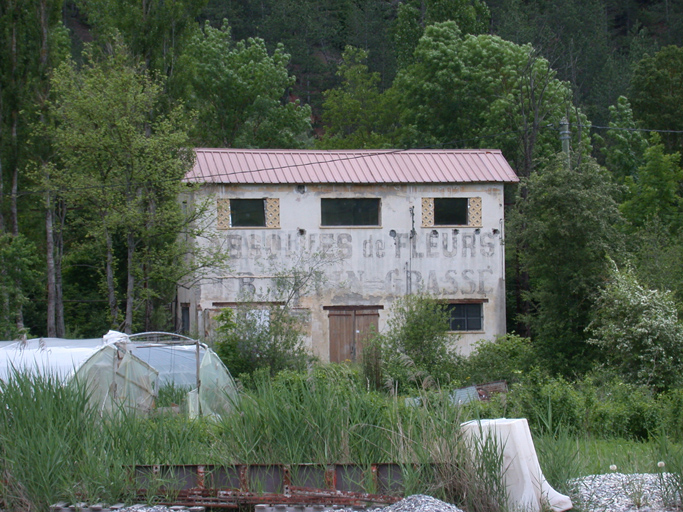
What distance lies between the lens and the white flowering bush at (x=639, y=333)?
1780 cm

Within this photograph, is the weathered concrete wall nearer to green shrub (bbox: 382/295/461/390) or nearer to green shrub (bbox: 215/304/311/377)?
green shrub (bbox: 215/304/311/377)

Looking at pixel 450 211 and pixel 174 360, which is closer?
pixel 174 360

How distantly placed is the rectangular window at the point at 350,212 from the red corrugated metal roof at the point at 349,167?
0.76 metres

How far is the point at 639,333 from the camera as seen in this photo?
707 inches

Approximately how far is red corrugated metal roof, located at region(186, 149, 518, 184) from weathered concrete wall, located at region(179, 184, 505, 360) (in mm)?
333

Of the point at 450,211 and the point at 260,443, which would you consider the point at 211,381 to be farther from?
the point at 450,211

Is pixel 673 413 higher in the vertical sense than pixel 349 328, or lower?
lower

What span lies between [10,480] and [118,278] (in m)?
22.3

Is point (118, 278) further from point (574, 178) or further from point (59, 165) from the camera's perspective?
point (574, 178)

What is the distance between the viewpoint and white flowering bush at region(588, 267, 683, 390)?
1780 cm

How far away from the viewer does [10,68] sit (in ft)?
77.6

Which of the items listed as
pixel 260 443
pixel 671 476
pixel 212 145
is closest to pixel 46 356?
pixel 260 443

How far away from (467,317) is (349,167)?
21.0 ft

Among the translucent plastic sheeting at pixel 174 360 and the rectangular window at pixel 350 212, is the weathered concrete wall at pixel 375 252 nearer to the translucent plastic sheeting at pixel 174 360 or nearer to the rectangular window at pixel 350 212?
the rectangular window at pixel 350 212
